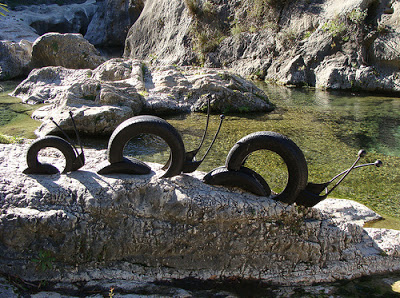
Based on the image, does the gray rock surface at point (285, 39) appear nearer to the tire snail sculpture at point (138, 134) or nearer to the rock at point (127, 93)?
the rock at point (127, 93)

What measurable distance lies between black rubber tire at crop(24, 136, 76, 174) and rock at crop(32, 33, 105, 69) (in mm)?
13880

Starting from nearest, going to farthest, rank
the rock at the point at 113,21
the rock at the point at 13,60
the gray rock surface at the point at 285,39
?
the gray rock surface at the point at 285,39 < the rock at the point at 13,60 < the rock at the point at 113,21

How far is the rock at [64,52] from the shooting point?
16047 millimetres

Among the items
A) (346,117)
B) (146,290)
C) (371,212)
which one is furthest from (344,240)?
(346,117)

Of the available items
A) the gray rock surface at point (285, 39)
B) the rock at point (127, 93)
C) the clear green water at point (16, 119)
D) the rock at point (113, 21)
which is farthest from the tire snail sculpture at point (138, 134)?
the rock at point (113, 21)

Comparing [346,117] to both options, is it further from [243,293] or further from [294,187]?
[243,293]

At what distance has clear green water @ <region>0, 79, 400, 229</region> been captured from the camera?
17.9ft

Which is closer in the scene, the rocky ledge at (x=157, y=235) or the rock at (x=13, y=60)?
the rocky ledge at (x=157, y=235)

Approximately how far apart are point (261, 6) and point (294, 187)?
17.2 metres

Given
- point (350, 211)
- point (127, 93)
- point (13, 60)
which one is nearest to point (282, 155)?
point (350, 211)

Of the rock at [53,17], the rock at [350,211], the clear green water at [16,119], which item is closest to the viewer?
the rock at [350,211]

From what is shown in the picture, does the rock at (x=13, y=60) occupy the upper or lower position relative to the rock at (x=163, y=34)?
lower

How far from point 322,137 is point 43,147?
6.04 meters

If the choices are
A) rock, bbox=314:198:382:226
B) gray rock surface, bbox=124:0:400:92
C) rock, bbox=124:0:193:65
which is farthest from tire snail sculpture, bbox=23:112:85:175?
rock, bbox=124:0:193:65
